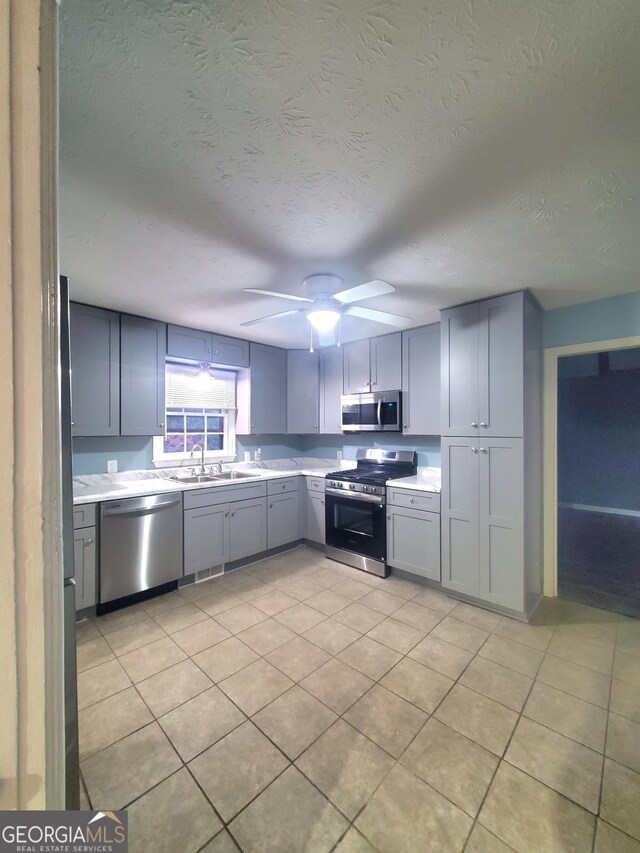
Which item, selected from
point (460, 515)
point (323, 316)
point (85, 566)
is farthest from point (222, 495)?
point (460, 515)

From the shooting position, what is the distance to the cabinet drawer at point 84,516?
8.33 ft

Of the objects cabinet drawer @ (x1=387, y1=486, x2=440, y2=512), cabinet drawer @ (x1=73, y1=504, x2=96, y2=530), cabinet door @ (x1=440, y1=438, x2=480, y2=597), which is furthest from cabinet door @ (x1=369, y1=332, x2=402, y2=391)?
cabinet drawer @ (x1=73, y1=504, x2=96, y2=530)

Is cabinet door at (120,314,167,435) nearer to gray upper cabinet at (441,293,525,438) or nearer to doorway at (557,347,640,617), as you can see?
gray upper cabinet at (441,293,525,438)

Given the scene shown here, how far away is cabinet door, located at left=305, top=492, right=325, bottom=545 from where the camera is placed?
3990 mm

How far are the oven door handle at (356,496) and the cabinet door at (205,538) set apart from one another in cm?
111

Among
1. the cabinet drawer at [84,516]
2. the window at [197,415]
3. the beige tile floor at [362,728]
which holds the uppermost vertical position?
the window at [197,415]

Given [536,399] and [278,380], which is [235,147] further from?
[278,380]

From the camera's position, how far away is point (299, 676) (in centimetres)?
204

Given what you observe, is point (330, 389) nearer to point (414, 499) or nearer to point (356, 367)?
point (356, 367)

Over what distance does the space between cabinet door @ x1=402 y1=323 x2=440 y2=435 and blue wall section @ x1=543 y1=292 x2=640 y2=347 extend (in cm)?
94

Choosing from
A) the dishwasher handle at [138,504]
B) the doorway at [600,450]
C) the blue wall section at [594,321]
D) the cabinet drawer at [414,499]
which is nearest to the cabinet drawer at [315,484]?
the cabinet drawer at [414,499]

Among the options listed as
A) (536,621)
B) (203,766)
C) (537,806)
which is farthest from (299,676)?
(536,621)

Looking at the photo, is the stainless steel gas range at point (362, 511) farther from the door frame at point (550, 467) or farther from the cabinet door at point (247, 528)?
the door frame at point (550, 467)

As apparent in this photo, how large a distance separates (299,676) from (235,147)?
2584 millimetres
